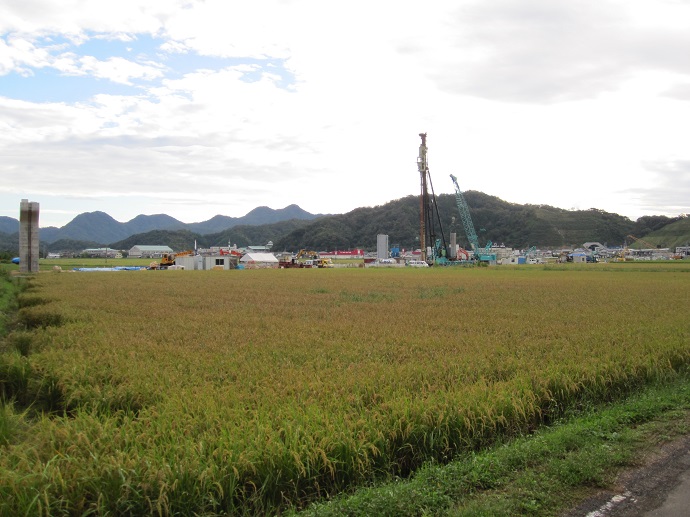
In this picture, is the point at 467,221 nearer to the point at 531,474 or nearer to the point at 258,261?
the point at 258,261

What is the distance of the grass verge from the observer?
12.0 ft

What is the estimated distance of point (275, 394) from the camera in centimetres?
556

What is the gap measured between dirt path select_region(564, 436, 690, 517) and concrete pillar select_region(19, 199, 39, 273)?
150 ft

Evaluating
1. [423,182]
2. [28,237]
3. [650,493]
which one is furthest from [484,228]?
[650,493]

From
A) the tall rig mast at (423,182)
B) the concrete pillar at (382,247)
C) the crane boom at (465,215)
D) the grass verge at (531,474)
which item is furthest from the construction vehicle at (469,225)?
the grass verge at (531,474)

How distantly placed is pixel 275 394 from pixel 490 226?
15408cm

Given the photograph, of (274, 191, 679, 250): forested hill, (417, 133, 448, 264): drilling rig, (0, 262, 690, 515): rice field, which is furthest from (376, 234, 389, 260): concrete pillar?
(0, 262, 690, 515): rice field

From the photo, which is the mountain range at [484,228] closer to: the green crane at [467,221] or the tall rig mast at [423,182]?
the green crane at [467,221]

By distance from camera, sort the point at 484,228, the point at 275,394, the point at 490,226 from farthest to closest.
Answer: the point at 490,226 < the point at 484,228 < the point at 275,394

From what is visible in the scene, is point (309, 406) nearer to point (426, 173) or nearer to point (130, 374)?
point (130, 374)

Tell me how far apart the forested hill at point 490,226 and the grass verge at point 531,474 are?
13692cm

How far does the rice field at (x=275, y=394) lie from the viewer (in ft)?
12.0

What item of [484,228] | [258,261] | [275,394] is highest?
[484,228]

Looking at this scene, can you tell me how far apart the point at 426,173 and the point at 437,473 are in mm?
74200
